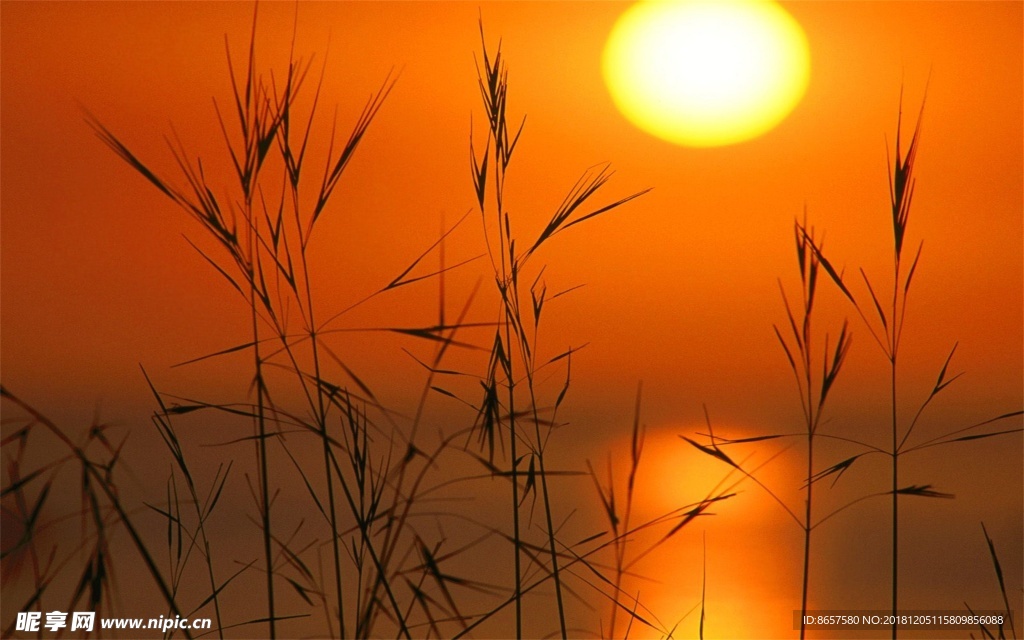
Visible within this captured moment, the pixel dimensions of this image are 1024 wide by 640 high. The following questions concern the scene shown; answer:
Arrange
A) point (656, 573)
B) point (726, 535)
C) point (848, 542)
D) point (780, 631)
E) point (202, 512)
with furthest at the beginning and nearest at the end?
1. point (726, 535)
2. point (848, 542)
3. point (656, 573)
4. point (780, 631)
5. point (202, 512)

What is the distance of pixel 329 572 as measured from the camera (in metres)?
3.29

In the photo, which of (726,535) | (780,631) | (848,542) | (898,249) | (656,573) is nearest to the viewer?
(898,249)

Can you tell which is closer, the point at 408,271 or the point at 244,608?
the point at 408,271

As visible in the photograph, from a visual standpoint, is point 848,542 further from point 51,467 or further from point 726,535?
point 51,467

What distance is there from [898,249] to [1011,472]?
260 inches

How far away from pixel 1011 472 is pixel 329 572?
18.6 ft

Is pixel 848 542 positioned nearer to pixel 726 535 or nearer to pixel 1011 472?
pixel 726 535

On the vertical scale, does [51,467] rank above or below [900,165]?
below

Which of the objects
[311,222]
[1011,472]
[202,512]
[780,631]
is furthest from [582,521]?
[1011,472]

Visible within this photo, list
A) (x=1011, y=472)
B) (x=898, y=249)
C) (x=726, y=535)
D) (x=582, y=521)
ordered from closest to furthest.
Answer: (x=898, y=249)
(x=582, y=521)
(x=726, y=535)
(x=1011, y=472)

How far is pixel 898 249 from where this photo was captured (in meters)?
1.06

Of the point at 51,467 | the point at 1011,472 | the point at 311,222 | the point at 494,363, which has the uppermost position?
the point at 1011,472

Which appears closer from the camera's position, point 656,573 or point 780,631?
point 780,631

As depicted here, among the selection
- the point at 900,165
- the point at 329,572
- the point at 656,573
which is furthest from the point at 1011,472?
the point at 900,165
